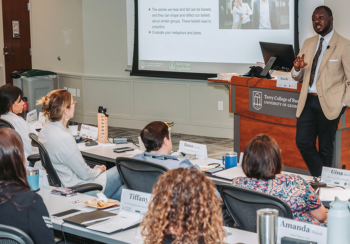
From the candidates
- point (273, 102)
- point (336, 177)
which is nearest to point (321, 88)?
point (273, 102)

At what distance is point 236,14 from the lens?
247 inches

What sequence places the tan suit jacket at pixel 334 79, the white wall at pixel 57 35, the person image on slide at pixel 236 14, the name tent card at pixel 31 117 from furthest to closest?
the white wall at pixel 57 35
the person image on slide at pixel 236 14
the name tent card at pixel 31 117
the tan suit jacket at pixel 334 79

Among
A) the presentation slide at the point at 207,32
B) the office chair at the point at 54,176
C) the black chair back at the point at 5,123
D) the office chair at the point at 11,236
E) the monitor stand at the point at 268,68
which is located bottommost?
the office chair at the point at 54,176

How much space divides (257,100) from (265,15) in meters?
1.79

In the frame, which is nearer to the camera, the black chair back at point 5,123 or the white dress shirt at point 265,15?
the black chair back at point 5,123

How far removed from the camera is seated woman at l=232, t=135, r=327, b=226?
208cm

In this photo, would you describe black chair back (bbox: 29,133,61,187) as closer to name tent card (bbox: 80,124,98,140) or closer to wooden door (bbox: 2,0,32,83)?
name tent card (bbox: 80,124,98,140)

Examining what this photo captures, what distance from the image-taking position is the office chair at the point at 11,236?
1.45 meters

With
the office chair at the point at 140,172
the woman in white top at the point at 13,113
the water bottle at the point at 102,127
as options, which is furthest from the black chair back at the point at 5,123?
the office chair at the point at 140,172

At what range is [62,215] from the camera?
7.23 ft

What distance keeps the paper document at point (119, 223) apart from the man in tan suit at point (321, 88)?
2.31 meters

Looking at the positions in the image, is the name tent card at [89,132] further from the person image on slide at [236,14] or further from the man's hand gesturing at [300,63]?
the person image on slide at [236,14]

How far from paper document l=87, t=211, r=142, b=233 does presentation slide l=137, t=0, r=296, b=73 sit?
4.27 m

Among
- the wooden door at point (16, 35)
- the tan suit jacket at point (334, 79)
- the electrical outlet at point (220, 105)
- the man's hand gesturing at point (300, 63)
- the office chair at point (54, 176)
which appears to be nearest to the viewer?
the office chair at point (54, 176)
